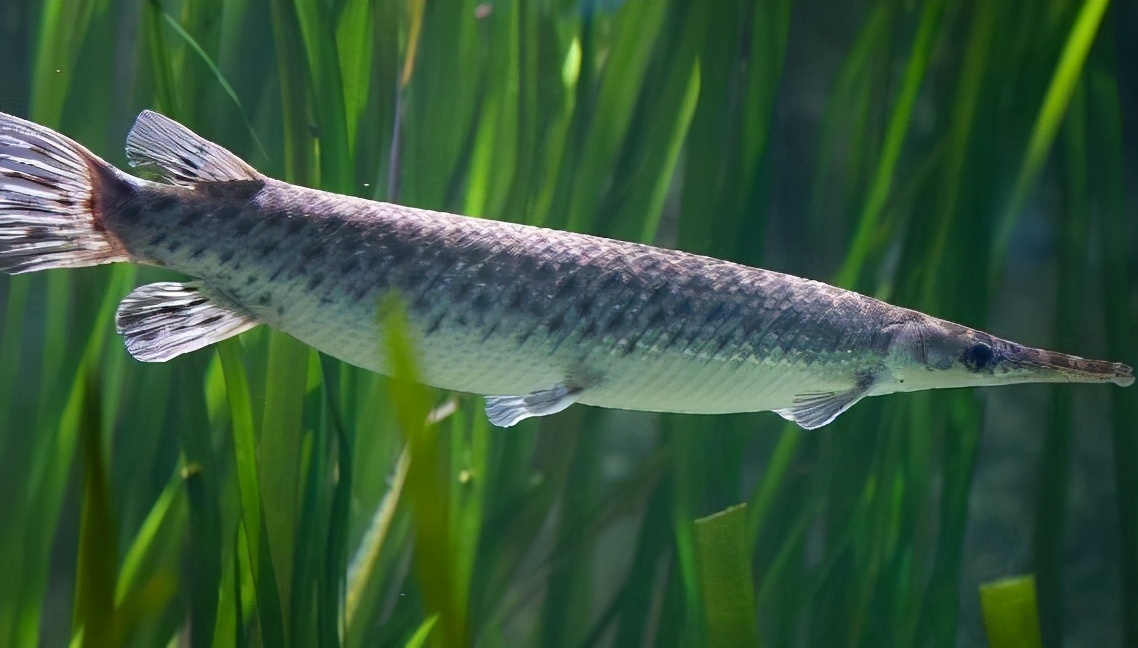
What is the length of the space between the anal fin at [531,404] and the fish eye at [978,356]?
838 mm

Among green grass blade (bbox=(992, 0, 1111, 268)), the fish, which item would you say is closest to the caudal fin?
the fish

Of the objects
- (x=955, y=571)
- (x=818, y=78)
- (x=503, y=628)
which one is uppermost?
(x=818, y=78)

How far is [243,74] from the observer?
1.97 m

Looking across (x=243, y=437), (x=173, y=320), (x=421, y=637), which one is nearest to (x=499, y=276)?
(x=173, y=320)

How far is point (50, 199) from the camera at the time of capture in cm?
112

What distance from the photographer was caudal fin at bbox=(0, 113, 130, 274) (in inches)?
43.1

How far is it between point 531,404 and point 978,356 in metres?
0.95

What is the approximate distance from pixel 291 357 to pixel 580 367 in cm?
64

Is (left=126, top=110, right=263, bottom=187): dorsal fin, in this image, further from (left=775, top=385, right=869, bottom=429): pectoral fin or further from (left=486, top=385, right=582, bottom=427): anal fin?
(left=775, top=385, right=869, bottom=429): pectoral fin

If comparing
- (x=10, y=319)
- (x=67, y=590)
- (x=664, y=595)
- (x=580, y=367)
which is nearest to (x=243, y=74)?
(x=10, y=319)

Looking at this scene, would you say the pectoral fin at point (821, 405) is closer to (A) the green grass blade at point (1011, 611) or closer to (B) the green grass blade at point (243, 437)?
(A) the green grass blade at point (1011, 611)

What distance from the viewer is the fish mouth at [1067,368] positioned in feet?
4.75

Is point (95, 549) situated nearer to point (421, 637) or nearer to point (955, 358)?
point (421, 637)

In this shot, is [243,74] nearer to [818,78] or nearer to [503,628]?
[503,628]
